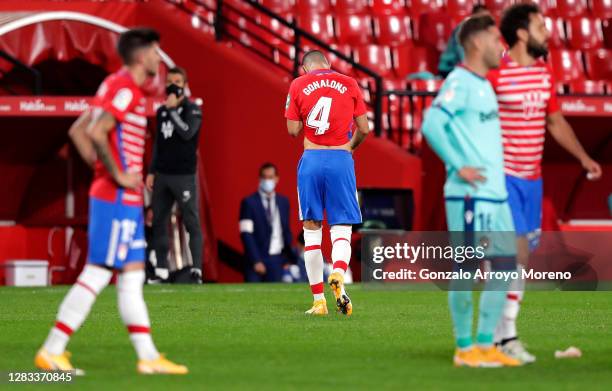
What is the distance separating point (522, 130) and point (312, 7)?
496 inches

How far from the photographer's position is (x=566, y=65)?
66.9 ft

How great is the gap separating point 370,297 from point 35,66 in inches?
251

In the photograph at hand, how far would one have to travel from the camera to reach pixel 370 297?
13.2 m

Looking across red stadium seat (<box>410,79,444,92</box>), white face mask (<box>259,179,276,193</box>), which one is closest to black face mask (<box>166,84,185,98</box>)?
white face mask (<box>259,179,276,193</box>)

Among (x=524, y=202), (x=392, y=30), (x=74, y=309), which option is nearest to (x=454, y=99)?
(x=524, y=202)

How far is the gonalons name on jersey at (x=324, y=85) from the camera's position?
36.0ft

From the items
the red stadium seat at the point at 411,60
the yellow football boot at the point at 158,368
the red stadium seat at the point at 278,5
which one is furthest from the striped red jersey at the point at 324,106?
the red stadium seat at the point at 411,60

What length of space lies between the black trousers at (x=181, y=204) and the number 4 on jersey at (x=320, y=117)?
4795 mm

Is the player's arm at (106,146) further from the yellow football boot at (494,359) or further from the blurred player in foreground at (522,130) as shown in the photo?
the blurred player in foreground at (522,130)

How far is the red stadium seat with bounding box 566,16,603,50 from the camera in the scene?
2105 centimetres

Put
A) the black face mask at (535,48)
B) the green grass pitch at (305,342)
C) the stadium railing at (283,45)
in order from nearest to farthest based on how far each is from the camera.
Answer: the green grass pitch at (305,342) < the black face mask at (535,48) < the stadium railing at (283,45)

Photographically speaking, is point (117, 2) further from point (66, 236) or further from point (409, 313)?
point (409, 313)

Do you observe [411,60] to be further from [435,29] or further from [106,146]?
[106,146]

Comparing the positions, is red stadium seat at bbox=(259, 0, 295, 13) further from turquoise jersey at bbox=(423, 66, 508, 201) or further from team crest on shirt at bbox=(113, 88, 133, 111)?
team crest on shirt at bbox=(113, 88, 133, 111)
